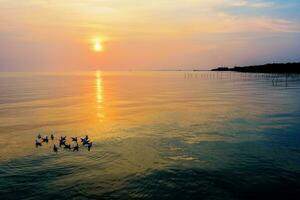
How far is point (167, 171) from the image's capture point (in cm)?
2178

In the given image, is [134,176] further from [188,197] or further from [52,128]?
[52,128]

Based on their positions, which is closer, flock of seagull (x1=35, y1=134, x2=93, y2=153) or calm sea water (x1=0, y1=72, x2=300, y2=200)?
calm sea water (x1=0, y1=72, x2=300, y2=200)

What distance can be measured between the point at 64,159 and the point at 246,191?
13968 millimetres

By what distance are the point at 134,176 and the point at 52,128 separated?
19948 millimetres

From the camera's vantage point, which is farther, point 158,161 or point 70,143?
point 70,143

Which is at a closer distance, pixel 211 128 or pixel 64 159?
pixel 64 159

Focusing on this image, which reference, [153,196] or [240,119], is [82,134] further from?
[240,119]

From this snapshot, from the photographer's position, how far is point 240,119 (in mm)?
42406

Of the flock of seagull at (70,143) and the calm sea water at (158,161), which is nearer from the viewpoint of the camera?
the calm sea water at (158,161)

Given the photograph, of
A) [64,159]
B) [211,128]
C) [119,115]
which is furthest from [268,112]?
[64,159]

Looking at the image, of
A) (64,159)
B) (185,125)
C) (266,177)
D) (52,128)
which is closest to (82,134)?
(52,128)

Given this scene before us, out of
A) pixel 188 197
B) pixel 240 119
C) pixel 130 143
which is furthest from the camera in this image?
pixel 240 119

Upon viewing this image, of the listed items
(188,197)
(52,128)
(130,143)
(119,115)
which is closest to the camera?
(188,197)

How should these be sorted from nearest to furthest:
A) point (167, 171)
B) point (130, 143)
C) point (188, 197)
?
point (188, 197) → point (167, 171) → point (130, 143)
